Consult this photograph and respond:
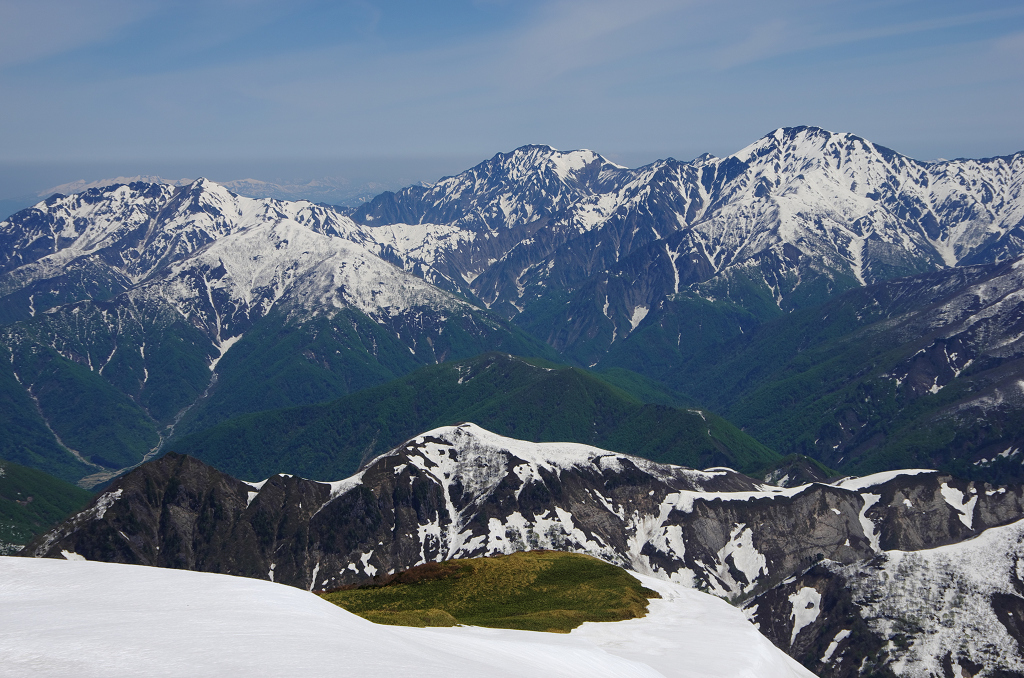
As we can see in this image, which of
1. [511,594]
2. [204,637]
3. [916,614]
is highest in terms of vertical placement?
[204,637]

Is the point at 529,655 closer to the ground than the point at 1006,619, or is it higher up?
higher up

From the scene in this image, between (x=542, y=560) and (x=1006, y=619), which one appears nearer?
(x=542, y=560)

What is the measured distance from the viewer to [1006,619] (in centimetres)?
16750

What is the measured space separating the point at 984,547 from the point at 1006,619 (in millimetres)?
23870

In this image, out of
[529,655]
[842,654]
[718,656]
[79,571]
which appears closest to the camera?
[79,571]

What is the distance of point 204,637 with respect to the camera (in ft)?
142

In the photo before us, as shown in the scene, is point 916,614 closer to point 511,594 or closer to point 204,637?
point 511,594

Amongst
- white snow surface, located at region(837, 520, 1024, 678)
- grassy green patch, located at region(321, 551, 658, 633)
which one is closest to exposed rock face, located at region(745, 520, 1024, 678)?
white snow surface, located at region(837, 520, 1024, 678)

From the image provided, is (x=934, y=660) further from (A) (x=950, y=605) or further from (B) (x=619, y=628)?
(B) (x=619, y=628)

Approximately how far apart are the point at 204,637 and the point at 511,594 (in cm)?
8194

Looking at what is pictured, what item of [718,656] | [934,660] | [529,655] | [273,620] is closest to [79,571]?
[273,620]

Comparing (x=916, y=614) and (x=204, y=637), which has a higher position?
(x=204, y=637)

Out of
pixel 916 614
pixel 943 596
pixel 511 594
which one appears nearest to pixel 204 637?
pixel 511 594

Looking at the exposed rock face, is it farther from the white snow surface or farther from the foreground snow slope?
the foreground snow slope
